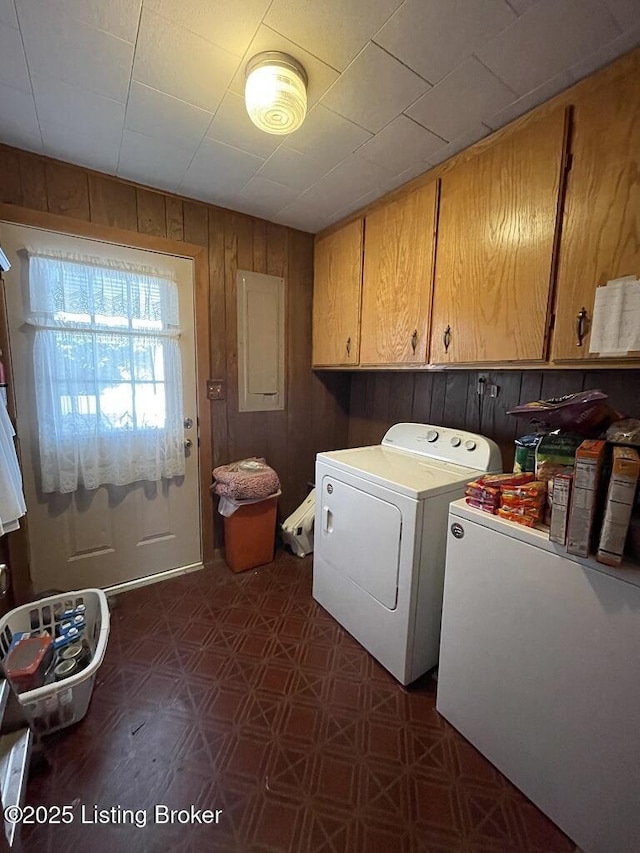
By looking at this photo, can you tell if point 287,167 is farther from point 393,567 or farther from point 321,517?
point 393,567

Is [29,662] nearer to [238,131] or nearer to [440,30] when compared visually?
[238,131]

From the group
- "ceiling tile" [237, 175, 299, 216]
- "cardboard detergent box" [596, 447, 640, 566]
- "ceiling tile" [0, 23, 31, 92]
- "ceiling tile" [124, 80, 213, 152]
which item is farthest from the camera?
"ceiling tile" [237, 175, 299, 216]

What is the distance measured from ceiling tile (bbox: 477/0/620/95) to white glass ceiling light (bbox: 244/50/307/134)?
583mm

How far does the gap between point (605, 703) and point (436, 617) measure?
657 mm

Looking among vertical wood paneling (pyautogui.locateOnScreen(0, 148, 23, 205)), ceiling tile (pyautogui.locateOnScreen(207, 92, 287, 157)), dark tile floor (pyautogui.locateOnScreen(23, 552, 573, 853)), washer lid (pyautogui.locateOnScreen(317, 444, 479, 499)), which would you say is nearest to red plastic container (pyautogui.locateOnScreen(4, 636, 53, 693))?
dark tile floor (pyautogui.locateOnScreen(23, 552, 573, 853))

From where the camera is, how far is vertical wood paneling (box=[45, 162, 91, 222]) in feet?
5.69

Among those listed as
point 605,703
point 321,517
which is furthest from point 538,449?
point 321,517

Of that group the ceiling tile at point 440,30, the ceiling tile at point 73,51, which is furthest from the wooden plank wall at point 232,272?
the ceiling tile at point 440,30

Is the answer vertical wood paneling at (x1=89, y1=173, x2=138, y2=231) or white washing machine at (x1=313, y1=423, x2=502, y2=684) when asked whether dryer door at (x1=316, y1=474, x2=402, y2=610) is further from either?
vertical wood paneling at (x1=89, y1=173, x2=138, y2=231)

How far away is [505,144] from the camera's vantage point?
54.5 inches

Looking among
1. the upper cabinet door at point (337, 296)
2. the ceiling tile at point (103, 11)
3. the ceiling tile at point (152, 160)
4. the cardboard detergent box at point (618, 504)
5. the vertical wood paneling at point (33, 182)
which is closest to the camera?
the cardboard detergent box at point (618, 504)

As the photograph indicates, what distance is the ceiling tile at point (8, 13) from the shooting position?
38.4 inches

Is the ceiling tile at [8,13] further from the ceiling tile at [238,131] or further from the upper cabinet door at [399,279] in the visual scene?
the upper cabinet door at [399,279]

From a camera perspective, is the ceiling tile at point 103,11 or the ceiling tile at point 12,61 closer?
the ceiling tile at point 103,11
